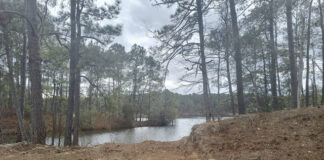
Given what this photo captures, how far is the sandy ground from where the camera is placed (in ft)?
8.61

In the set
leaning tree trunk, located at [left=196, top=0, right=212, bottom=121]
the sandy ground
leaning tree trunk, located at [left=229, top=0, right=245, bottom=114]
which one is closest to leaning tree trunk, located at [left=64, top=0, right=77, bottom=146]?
the sandy ground

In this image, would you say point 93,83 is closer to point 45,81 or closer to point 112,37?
point 112,37

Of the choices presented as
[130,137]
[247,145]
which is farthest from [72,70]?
[130,137]

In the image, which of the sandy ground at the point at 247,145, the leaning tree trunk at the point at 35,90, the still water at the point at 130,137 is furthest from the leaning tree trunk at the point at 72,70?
the sandy ground at the point at 247,145

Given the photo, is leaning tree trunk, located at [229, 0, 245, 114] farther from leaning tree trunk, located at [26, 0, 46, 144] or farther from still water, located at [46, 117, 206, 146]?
leaning tree trunk, located at [26, 0, 46, 144]

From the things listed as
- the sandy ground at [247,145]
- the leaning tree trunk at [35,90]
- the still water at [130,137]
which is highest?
the leaning tree trunk at [35,90]

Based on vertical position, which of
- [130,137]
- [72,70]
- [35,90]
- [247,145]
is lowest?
[130,137]

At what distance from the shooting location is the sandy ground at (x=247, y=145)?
2.62 m

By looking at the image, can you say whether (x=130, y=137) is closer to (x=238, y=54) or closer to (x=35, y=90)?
(x=35, y=90)

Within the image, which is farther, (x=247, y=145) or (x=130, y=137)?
(x=130, y=137)

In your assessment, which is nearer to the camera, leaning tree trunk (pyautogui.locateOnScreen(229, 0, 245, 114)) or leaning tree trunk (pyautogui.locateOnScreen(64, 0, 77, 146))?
leaning tree trunk (pyautogui.locateOnScreen(229, 0, 245, 114))

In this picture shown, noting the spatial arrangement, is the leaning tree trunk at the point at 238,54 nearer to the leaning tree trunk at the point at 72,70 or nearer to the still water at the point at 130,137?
the still water at the point at 130,137

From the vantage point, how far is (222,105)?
8.71 metres

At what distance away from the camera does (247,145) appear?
3.08 metres
